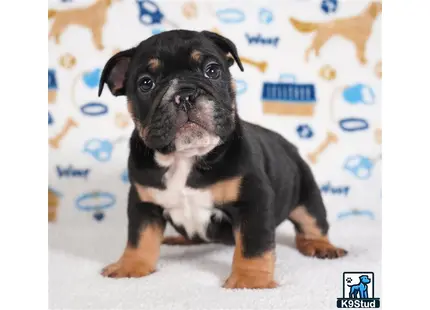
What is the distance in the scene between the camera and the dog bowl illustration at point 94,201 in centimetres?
361

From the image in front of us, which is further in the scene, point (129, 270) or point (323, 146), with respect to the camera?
point (323, 146)

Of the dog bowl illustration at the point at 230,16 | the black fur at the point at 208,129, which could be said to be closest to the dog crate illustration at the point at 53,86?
the dog bowl illustration at the point at 230,16

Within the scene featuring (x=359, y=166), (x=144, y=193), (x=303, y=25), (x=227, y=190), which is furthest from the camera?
(x=359, y=166)

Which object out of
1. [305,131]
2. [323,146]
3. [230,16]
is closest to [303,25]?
[230,16]

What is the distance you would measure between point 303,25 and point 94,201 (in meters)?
1.64

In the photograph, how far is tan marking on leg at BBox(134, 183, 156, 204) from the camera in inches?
92.6

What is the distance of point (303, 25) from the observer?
3404mm

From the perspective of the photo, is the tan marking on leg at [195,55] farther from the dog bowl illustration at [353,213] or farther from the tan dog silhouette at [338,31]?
the dog bowl illustration at [353,213]

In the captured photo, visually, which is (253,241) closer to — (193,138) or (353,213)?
(193,138)

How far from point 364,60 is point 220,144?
1548 millimetres

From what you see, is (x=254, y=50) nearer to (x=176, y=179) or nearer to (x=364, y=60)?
(x=364, y=60)

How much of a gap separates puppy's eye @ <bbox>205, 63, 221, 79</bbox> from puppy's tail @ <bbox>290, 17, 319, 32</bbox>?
1.31 meters

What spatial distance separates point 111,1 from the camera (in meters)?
3.33
